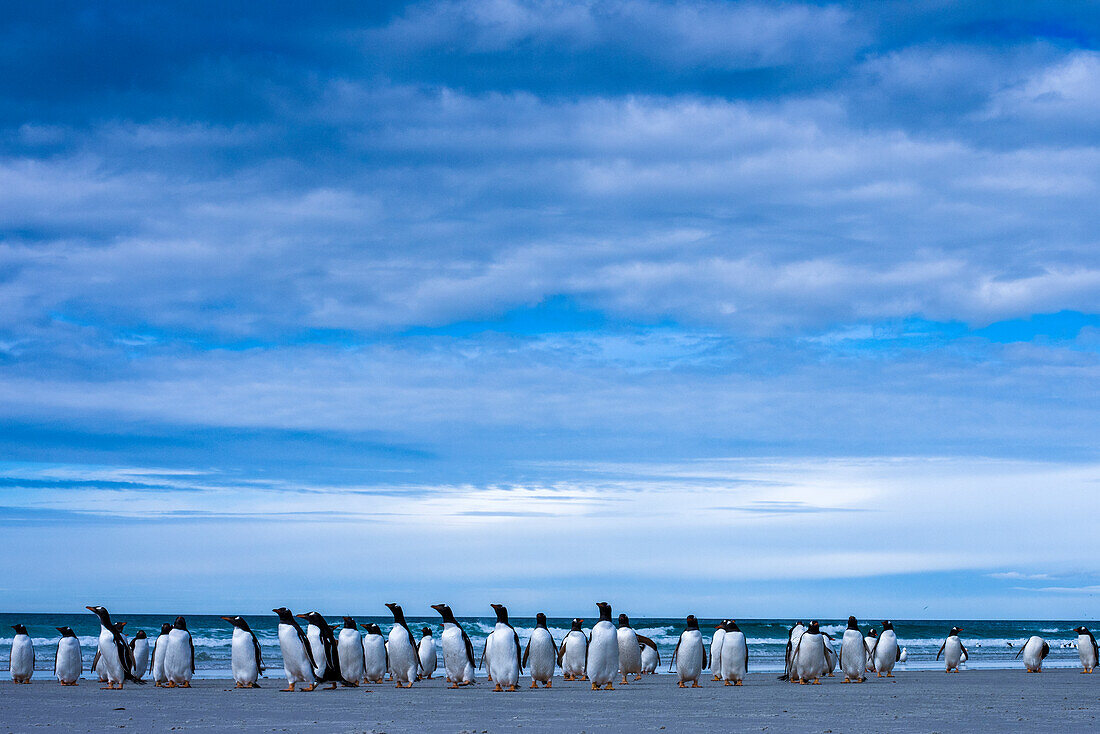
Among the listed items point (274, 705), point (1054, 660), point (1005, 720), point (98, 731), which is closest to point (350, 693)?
point (274, 705)

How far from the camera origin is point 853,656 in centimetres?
2845

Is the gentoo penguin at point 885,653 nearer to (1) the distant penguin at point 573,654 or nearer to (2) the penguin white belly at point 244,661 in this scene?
(1) the distant penguin at point 573,654

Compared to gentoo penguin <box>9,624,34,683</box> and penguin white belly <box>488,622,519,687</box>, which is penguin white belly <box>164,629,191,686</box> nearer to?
gentoo penguin <box>9,624,34,683</box>

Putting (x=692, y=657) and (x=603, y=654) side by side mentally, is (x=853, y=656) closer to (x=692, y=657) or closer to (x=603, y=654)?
(x=692, y=657)

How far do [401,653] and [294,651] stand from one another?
2760mm

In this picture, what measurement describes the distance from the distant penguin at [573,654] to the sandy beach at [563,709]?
19.9 inches

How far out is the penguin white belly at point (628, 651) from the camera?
25.2m

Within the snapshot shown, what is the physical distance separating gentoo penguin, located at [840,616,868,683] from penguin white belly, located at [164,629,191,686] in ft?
47.8

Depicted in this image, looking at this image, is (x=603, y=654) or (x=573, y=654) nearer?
(x=603, y=654)

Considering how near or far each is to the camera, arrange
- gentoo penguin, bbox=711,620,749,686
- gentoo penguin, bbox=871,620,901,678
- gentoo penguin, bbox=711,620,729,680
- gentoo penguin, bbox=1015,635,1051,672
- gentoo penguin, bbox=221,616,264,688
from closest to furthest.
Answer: gentoo penguin, bbox=221,616,264,688, gentoo penguin, bbox=711,620,749,686, gentoo penguin, bbox=711,620,729,680, gentoo penguin, bbox=871,620,901,678, gentoo penguin, bbox=1015,635,1051,672

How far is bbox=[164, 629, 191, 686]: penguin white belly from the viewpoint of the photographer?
23938mm

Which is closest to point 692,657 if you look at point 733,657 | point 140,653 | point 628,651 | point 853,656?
point 733,657

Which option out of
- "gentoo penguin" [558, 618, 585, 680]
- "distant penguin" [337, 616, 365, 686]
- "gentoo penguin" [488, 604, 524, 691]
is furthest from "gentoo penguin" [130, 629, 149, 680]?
"gentoo penguin" [558, 618, 585, 680]

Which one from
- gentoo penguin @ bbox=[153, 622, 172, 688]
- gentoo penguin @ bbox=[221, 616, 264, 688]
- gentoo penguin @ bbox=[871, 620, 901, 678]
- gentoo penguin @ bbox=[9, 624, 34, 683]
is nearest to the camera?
gentoo penguin @ bbox=[221, 616, 264, 688]
